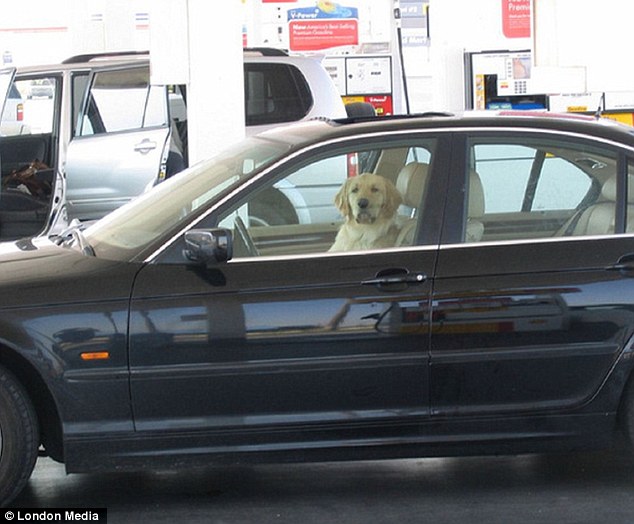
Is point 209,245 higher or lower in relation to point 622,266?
higher

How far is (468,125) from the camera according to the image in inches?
221

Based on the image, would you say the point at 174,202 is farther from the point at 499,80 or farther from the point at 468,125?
the point at 499,80

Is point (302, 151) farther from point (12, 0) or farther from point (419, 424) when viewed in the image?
point (12, 0)

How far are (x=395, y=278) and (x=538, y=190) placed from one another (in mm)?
736

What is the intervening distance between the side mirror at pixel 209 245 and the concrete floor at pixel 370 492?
3.35 ft

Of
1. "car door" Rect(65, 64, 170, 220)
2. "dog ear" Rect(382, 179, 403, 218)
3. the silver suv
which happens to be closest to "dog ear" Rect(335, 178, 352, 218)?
"dog ear" Rect(382, 179, 403, 218)

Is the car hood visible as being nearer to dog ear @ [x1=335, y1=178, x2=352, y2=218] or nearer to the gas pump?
dog ear @ [x1=335, y1=178, x2=352, y2=218]

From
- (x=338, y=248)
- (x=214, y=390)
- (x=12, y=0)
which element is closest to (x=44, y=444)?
(x=214, y=390)

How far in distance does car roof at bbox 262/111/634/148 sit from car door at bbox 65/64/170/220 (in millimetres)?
5697

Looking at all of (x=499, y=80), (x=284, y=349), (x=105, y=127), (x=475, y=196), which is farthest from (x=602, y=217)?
(x=499, y=80)

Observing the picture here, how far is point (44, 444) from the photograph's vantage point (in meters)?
5.39

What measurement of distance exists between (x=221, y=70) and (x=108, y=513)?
4.54m
